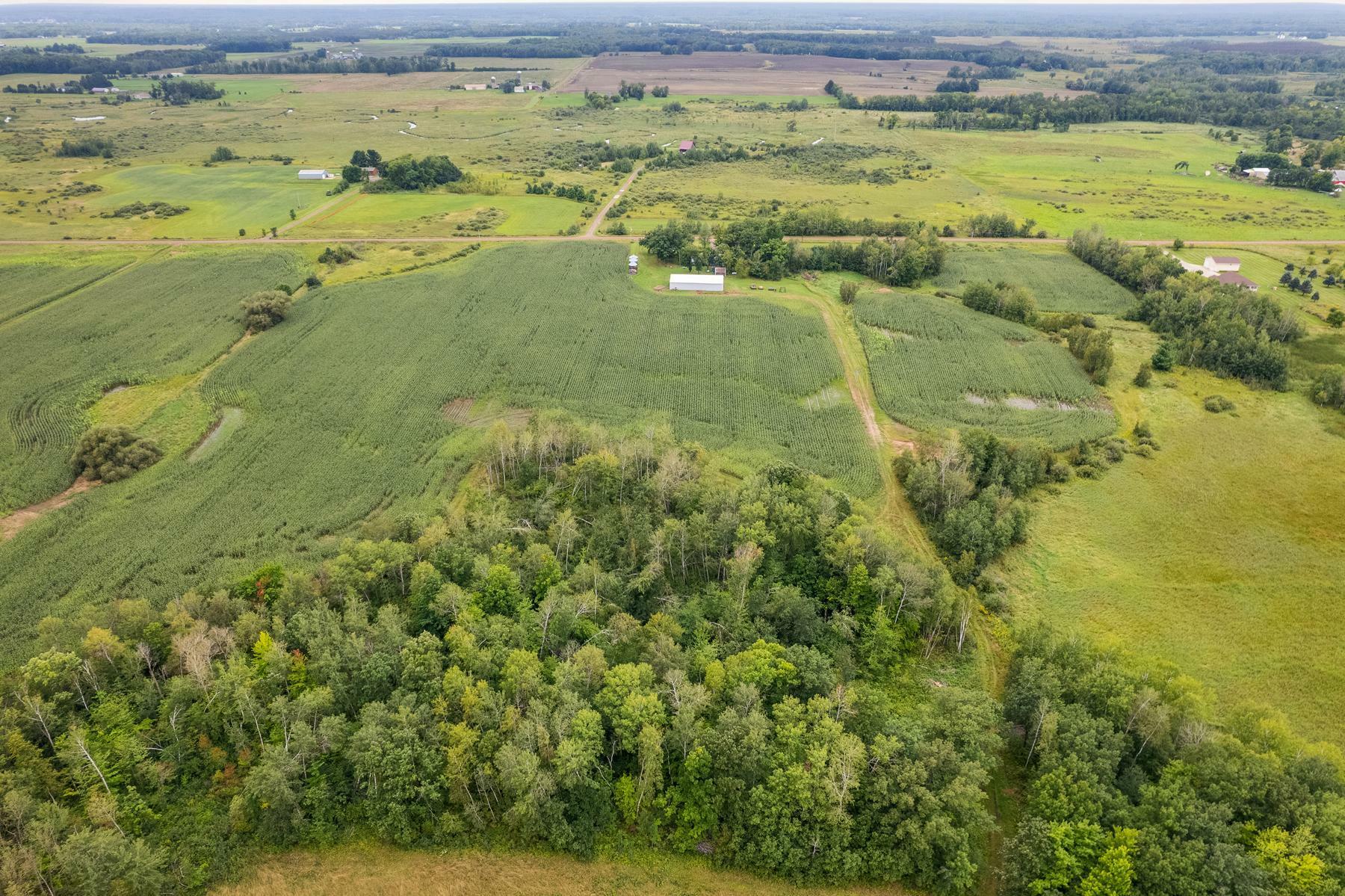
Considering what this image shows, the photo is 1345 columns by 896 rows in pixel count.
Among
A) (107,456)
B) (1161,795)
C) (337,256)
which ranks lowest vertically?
(1161,795)

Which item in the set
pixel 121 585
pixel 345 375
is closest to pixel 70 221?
pixel 345 375

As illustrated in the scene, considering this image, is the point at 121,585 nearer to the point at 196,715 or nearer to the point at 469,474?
the point at 196,715

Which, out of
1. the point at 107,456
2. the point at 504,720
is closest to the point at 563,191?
the point at 107,456

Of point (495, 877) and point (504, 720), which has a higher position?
point (504, 720)

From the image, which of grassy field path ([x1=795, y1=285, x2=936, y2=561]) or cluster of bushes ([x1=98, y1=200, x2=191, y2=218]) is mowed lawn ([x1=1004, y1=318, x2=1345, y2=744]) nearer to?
grassy field path ([x1=795, y1=285, x2=936, y2=561])

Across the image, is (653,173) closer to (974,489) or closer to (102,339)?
(102,339)

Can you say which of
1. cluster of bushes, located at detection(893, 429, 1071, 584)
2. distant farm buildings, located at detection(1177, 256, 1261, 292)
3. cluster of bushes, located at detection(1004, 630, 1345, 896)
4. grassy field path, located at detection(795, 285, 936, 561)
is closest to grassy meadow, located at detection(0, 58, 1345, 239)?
distant farm buildings, located at detection(1177, 256, 1261, 292)

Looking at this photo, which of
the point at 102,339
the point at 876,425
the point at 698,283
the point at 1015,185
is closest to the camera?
the point at 876,425
